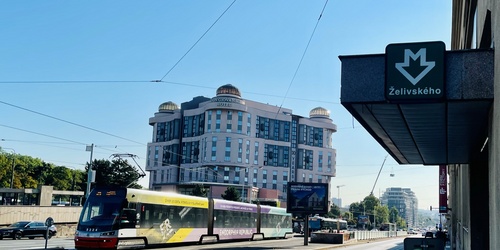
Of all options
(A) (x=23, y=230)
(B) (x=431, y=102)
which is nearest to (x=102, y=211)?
(A) (x=23, y=230)

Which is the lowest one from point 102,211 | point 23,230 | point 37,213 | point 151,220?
point 23,230

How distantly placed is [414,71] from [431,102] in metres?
0.57

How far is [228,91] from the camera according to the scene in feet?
417

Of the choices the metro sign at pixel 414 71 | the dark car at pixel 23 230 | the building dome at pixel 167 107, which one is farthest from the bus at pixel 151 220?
the building dome at pixel 167 107

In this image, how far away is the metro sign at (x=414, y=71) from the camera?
7.55m

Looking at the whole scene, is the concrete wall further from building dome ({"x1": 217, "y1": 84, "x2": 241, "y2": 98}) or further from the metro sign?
building dome ({"x1": 217, "y1": 84, "x2": 241, "y2": 98})

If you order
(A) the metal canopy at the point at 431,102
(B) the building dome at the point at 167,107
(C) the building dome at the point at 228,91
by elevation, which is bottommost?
(A) the metal canopy at the point at 431,102

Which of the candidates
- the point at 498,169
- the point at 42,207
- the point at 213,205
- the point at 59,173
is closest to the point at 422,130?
the point at 498,169

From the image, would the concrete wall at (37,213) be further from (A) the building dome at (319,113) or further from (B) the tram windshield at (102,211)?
(A) the building dome at (319,113)

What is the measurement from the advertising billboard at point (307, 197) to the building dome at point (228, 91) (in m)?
87.7

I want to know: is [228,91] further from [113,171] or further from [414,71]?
[414,71]

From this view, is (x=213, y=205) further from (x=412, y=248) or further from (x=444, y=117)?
(x=444, y=117)

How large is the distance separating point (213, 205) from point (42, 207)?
1896cm

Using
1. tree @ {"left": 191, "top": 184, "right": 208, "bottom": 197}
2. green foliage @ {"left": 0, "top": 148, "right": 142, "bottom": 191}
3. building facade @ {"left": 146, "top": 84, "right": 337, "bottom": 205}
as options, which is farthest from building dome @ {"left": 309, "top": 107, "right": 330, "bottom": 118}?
green foliage @ {"left": 0, "top": 148, "right": 142, "bottom": 191}
